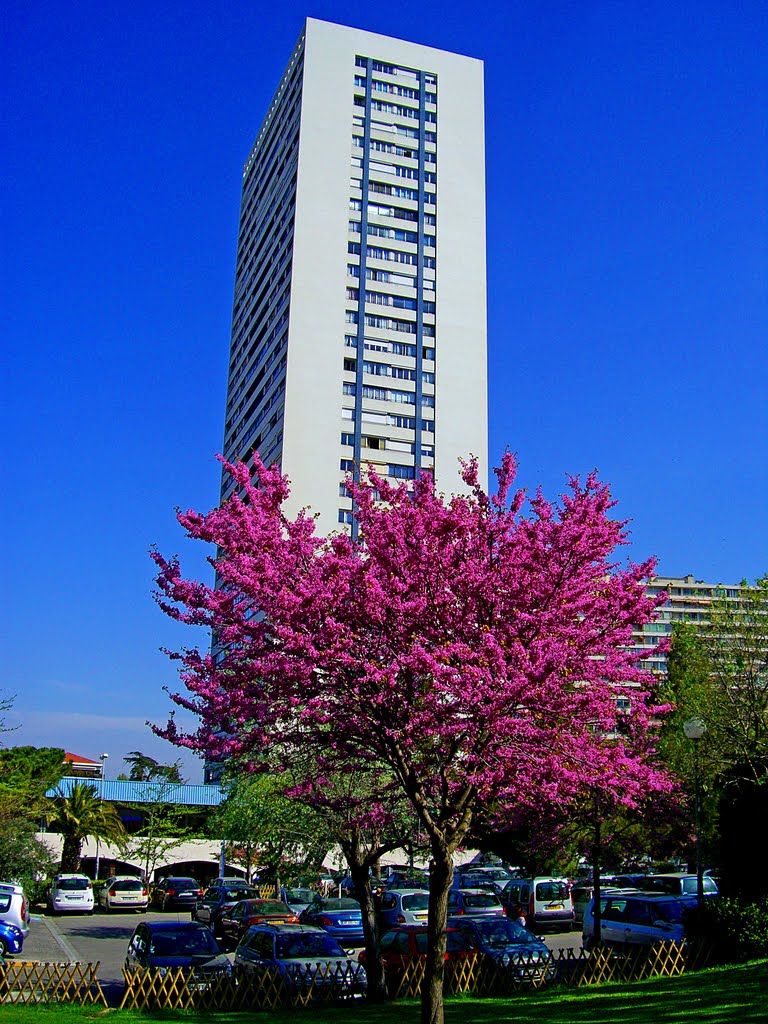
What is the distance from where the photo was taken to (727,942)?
18391mm

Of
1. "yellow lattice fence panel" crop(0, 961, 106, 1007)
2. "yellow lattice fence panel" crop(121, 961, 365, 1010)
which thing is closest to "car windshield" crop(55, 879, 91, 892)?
"yellow lattice fence panel" crop(0, 961, 106, 1007)

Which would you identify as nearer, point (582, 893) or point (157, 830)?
point (582, 893)

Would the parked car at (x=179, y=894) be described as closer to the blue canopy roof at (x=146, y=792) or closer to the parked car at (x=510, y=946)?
the blue canopy roof at (x=146, y=792)

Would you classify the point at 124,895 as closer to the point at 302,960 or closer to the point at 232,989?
the point at 302,960

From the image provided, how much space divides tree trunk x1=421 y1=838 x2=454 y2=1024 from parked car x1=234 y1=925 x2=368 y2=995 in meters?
5.10

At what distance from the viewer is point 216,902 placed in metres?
32.4

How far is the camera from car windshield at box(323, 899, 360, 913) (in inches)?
1077

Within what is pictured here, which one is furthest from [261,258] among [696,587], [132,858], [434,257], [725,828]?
[696,587]

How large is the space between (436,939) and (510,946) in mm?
7622

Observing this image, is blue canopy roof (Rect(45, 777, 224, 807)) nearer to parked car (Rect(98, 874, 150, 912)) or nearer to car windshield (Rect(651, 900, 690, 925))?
parked car (Rect(98, 874, 150, 912))

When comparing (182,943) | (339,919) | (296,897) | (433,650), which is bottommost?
(296,897)

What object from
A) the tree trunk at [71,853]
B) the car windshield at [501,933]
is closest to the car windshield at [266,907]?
the car windshield at [501,933]

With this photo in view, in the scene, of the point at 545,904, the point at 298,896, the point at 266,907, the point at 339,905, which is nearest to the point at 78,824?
the point at 298,896

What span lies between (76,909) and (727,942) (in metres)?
33.2
